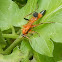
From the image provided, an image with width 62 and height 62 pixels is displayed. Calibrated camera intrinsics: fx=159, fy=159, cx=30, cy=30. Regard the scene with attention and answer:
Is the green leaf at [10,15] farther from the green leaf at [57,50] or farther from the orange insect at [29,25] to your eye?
the green leaf at [57,50]

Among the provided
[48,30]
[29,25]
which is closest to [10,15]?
[29,25]

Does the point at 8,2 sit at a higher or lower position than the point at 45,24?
higher

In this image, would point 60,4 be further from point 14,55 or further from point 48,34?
point 14,55

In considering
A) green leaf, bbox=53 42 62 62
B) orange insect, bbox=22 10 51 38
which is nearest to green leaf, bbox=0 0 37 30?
orange insect, bbox=22 10 51 38

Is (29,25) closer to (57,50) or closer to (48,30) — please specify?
(48,30)

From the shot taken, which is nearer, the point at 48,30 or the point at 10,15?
the point at 48,30

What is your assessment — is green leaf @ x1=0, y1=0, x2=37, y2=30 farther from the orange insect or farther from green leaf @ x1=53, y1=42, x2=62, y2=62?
green leaf @ x1=53, y1=42, x2=62, y2=62

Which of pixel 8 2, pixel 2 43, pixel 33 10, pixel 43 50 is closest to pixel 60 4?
pixel 33 10

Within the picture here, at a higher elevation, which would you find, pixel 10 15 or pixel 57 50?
pixel 10 15
